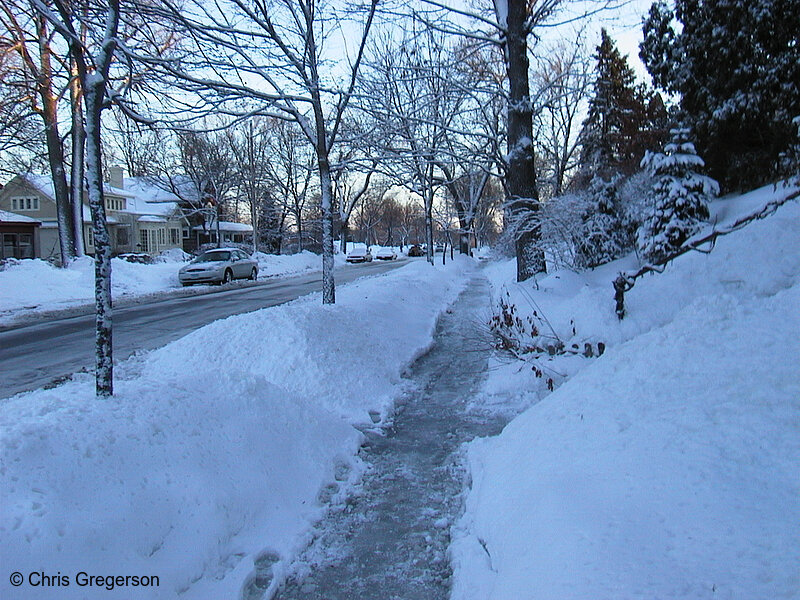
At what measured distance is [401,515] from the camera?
12.4 feet

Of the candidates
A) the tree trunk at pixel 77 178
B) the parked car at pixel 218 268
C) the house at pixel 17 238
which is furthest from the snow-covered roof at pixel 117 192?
the parked car at pixel 218 268

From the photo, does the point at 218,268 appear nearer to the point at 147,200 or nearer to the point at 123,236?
the point at 123,236

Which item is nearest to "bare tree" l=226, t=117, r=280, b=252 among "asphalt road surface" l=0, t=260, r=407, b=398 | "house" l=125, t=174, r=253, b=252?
"house" l=125, t=174, r=253, b=252

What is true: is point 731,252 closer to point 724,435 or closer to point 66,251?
point 724,435

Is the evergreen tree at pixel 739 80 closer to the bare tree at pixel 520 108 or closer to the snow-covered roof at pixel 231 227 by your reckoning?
the bare tree at pixel 520 108

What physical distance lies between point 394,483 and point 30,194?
48.3 meters

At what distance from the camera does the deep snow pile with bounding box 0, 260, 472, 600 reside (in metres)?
2.62

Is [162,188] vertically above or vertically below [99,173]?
above

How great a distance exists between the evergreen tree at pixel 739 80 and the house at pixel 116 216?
37230 mm

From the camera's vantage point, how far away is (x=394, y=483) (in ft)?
14.1

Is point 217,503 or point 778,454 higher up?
point 778,454

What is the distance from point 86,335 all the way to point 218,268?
12.8 metres

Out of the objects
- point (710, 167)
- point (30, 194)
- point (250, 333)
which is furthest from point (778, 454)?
point (30, 194)

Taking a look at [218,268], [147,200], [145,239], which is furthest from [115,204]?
[218,268]
